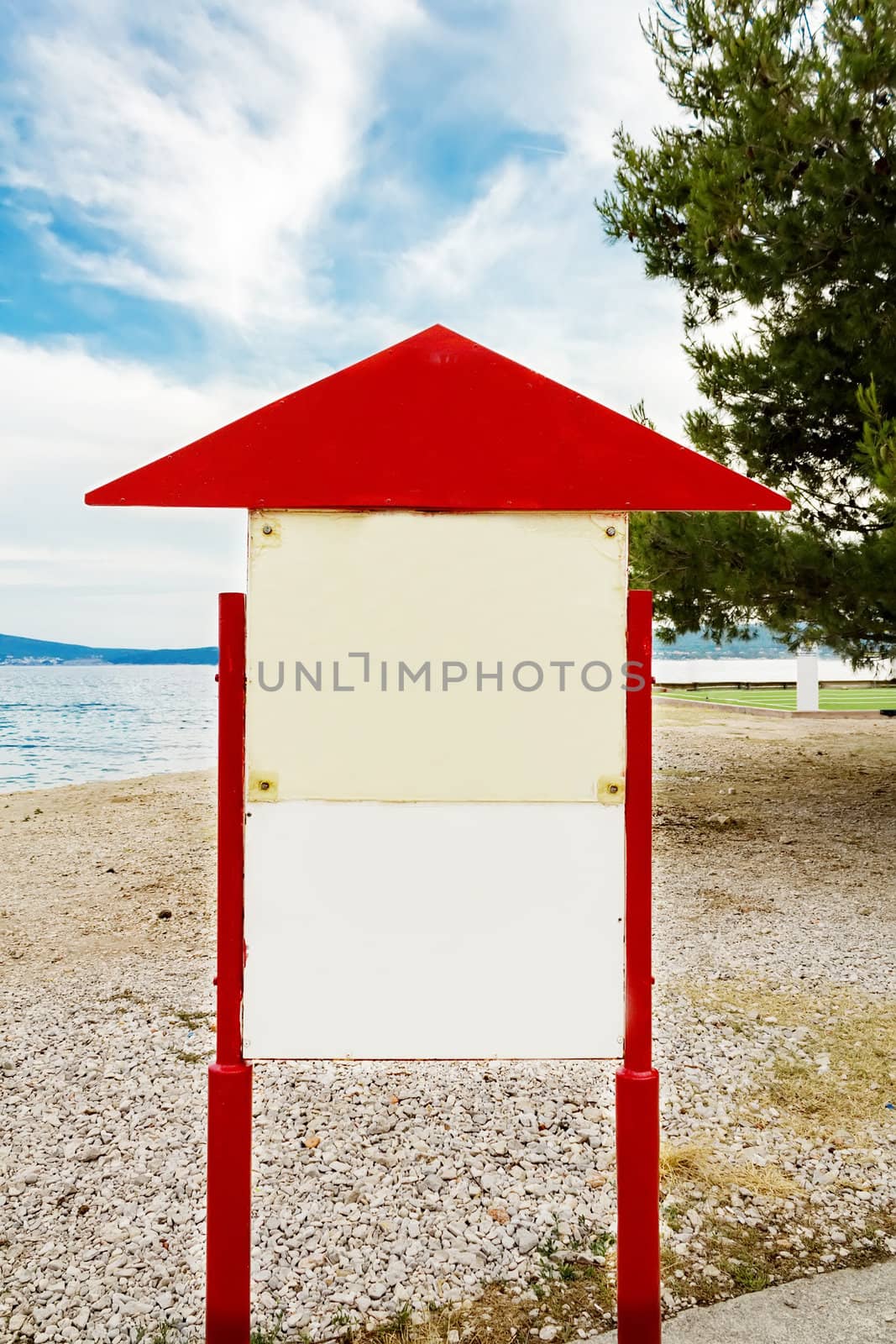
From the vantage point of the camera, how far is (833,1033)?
3.88 metres

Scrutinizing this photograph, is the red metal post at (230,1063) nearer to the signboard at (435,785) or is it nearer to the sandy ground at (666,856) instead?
the signboard at (435,785)

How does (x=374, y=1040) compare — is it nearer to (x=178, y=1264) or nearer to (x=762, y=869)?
(x=178, y=1264)

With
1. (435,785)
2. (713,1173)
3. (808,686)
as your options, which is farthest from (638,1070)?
(808,686)

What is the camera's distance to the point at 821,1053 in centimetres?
369

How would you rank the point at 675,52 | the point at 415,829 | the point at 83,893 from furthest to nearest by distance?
the point at 675,52 < the point at 83,893 < the point at 415,829

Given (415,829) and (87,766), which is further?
(87,766)

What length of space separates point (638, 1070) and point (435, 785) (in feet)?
2.51

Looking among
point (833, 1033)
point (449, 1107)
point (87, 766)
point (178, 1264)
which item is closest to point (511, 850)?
point (178, 1264)

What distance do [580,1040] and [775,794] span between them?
8602 mm

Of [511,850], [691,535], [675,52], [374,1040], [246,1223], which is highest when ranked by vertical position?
[675,52]

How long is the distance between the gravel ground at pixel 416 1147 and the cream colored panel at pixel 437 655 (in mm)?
539

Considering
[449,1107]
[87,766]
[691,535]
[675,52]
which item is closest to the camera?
[449,1107]

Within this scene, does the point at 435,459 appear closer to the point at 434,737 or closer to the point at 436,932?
the point at 434,737

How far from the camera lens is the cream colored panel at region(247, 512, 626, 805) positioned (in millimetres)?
1956
